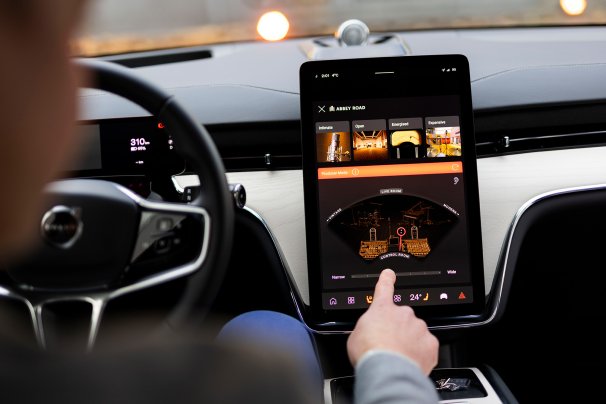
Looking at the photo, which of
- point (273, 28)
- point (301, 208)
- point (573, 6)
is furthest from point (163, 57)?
point (573, 6)

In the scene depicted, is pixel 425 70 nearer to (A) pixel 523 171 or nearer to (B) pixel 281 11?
(A) pixel 523 171

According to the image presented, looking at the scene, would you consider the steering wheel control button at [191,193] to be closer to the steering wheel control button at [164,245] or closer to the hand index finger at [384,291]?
the steering wheel control button at [164,245]

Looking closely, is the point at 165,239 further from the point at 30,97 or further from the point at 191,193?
the point at 30,97

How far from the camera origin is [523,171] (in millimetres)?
1751

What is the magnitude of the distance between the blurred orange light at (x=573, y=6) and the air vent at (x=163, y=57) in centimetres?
114

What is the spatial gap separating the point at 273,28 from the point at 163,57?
0.33 metres

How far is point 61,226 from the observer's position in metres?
1.22

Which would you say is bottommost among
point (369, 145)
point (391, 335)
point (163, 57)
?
point (391, 335)

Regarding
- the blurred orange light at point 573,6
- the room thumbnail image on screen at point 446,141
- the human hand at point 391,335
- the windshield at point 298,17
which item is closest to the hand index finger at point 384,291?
the human hand at point 391,335

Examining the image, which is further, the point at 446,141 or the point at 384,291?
the point at 446,141

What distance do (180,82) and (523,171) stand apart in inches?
29.5

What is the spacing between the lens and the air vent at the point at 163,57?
2.12 meters

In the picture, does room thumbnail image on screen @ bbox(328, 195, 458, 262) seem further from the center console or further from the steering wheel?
the steering wheel

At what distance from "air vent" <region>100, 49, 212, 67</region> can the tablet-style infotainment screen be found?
65cm
